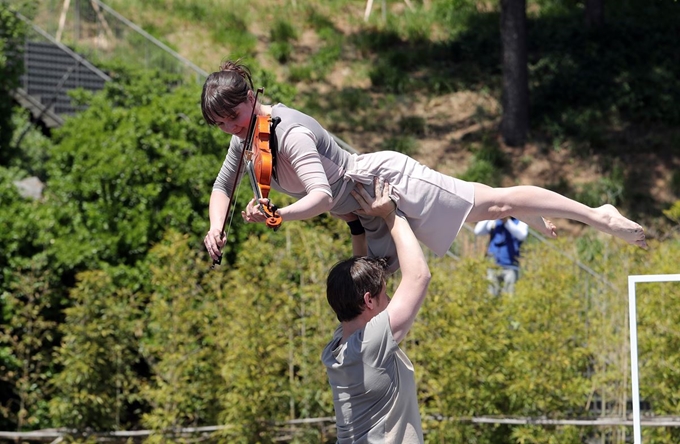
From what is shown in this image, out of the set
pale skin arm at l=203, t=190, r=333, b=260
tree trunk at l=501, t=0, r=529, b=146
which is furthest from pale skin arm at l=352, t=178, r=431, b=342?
tree trunk at l=501, t=0, r=529, b=146

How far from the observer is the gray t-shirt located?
3.12m

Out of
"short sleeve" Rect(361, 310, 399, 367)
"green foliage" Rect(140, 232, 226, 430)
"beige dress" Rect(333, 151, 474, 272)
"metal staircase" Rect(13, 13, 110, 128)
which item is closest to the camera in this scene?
"short sleeve" Rect(361, 310, 399, 367)

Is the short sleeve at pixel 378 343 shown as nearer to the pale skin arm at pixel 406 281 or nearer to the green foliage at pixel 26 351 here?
the pale skin arm at pixel 406 281

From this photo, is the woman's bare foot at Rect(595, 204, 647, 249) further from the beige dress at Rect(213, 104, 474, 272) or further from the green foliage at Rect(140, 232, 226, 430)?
the green foliage at Rect(140, 232, 226, 430)

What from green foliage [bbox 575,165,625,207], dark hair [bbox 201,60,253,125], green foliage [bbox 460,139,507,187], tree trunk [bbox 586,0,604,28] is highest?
tree trunk [bbox 586,0,604,28]

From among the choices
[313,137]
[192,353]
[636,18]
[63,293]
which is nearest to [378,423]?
[313,137]

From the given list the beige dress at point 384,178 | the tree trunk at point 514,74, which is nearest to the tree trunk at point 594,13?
the tree trunk at point 514,74

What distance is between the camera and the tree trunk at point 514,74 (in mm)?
11531

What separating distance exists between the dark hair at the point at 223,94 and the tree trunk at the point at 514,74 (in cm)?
898

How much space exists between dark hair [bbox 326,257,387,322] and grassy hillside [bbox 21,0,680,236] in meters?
7.86

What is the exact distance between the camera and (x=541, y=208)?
3.33m

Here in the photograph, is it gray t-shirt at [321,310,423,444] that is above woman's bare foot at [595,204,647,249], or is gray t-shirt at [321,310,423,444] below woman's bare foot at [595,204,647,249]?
below

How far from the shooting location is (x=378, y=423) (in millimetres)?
3154

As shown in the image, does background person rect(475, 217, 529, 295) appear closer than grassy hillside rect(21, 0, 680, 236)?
Yes
